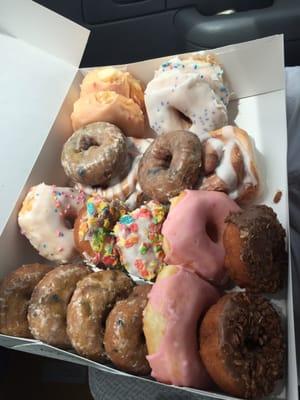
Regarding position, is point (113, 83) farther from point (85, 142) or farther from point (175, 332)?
point (175, 332)

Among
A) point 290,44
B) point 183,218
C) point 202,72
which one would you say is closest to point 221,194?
point 183,218

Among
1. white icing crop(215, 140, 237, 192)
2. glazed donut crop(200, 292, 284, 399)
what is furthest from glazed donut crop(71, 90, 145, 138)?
glazed donut crop(200, 292, 284, 399)

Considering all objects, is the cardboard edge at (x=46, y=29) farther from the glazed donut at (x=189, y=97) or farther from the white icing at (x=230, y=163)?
the white icing at (x=230, y=163)

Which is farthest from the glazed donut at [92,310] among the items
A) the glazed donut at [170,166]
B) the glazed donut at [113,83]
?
the glazed donut at [113,83]

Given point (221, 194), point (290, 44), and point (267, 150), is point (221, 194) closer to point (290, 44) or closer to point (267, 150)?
point (267, 150)

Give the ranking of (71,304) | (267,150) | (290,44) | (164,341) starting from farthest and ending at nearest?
(290,44), (267,150), (71,304), (164,341)
